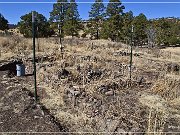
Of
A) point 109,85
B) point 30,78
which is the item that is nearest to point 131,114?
point 109,85

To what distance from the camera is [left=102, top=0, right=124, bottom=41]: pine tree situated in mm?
42312

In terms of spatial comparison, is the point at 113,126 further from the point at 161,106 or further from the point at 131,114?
the point at 161,106

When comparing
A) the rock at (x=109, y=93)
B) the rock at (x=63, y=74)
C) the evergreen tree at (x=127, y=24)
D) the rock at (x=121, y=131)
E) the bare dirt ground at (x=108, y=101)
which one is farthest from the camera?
the evergreen tree at (x=127, y=24)

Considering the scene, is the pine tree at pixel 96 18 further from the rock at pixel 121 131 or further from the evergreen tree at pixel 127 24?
the rock at pixel 121 131

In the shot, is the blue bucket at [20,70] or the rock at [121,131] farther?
the blue bucket at [20,70]

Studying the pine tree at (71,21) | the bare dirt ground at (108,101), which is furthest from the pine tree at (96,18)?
the bare dirt ground at (108,101)

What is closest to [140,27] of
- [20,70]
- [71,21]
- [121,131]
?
[71,21]

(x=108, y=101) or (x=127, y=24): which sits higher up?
(x=127, y=24)

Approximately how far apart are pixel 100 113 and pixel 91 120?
1.11 feet

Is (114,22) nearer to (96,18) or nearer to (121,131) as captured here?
(96,18)

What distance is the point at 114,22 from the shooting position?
139 ft

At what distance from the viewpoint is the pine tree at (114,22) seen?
42.3 m

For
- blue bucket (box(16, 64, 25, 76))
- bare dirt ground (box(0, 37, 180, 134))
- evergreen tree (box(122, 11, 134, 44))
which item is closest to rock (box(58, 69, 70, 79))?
bare dirt ground (box(0, 37, 180, 134))

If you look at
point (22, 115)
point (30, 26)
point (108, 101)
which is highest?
point (30, 26)
